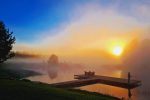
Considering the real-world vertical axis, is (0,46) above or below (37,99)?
above

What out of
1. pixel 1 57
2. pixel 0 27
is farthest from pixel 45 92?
pixel 0 27

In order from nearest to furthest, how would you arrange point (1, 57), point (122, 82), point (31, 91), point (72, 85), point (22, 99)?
point (22, 99) → point (31, 91) → point (1, 57) → point (72, 85) → point (122, 82)

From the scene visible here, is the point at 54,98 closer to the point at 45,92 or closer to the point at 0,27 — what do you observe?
the point at 45,92

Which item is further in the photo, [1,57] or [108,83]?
[108,83]

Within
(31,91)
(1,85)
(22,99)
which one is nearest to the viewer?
(22,99)

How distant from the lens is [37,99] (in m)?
27.7

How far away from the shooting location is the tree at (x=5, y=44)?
5511cm

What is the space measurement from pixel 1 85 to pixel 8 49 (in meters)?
22.6

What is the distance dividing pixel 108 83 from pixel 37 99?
45021mm

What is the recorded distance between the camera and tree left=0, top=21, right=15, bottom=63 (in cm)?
5511

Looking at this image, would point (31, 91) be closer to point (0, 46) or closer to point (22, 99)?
point (22, 99)

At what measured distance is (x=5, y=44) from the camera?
56062 millimetres

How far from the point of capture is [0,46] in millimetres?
55156

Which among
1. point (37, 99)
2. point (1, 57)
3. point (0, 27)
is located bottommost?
point (37, 99)
